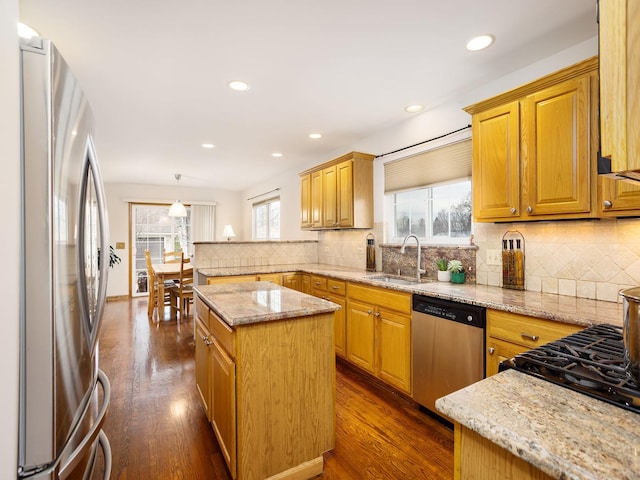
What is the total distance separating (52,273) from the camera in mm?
812

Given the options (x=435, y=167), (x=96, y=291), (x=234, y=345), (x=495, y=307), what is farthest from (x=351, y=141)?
(x=96, y=291)

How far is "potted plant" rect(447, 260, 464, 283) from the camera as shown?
2654 millimetres

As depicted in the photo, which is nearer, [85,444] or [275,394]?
[85,444]

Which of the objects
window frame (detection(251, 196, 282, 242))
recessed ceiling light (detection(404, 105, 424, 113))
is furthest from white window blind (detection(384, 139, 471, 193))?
window frame (detection(251, 196, 282, 242))

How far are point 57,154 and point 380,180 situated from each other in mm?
3179

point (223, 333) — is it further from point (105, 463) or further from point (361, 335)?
point (361, 335)

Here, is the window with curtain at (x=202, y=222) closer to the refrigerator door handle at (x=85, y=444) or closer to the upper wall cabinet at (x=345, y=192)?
the upper wall cabinet at (x=345, y=192)

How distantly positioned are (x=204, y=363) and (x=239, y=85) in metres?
2.13

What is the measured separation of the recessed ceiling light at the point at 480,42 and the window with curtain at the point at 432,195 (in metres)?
0.79

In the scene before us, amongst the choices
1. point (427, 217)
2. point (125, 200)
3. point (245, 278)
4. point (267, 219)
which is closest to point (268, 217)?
point (267, 219)

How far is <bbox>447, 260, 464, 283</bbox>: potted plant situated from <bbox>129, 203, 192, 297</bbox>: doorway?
20.8 feet

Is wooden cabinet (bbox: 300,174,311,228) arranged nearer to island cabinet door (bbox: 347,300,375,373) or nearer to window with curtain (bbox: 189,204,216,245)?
island cabinet door (bbox: 347,300,375,373)

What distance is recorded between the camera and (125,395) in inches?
104

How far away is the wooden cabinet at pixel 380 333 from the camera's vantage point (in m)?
2.45
